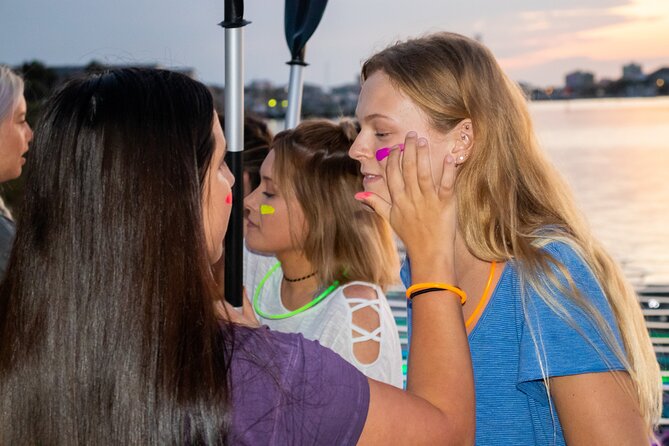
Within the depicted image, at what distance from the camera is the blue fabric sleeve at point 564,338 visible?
1.41 m

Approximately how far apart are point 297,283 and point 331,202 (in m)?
0.31

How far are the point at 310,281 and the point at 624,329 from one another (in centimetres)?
129

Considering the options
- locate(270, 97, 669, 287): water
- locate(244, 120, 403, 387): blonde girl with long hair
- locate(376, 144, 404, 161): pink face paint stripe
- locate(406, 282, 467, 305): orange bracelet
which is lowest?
locate(270, 97, 669, 287): water

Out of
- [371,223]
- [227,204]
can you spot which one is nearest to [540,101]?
[371,223]

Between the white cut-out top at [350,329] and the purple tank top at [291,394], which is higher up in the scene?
the purple tank top at [291,394]

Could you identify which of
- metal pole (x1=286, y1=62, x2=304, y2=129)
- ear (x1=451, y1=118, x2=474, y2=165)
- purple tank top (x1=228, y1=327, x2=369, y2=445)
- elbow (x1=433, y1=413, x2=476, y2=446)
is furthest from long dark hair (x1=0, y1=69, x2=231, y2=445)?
metal pole (x1=286, y1=62, x2=304, y2=129)

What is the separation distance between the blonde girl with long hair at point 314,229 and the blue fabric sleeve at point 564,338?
3.27 ft

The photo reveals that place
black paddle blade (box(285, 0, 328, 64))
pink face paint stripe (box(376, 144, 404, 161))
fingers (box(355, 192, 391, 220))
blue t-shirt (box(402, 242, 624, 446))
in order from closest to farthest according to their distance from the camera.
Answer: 1. blue t-shirt (box(402, 242, 624, 446))
2. fingers (box(355, 192, 391, 220))
3. pink face paint stripe (box(376, 144, 404, 161))
4. black paddle blade (box(285, 0, 328, 64))

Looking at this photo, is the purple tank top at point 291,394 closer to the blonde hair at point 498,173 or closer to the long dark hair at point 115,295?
the long dark hair at point 115,295

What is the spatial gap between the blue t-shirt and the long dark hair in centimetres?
65

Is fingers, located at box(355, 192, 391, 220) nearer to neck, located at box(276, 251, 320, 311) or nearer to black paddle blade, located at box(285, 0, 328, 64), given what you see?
neck, located at box(276, 251, 320, 311)

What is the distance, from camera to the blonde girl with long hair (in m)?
2.55

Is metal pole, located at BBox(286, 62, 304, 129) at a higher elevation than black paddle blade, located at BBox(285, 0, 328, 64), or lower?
lower

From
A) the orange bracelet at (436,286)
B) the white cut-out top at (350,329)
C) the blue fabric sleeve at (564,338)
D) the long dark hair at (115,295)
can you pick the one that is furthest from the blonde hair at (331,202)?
the long dark hair at (115,295)
